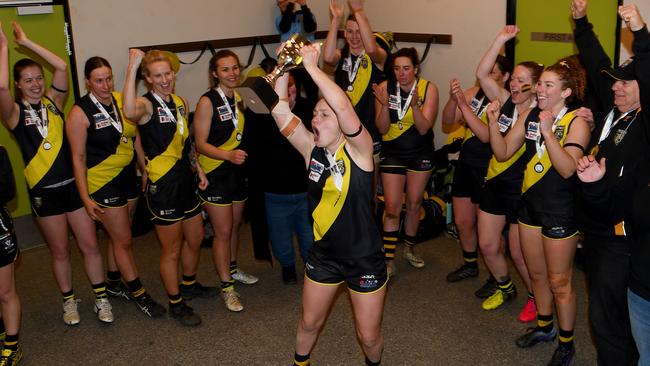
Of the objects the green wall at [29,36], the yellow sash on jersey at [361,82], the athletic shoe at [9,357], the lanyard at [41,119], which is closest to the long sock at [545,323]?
the yellow sash on jersey at [361,82]

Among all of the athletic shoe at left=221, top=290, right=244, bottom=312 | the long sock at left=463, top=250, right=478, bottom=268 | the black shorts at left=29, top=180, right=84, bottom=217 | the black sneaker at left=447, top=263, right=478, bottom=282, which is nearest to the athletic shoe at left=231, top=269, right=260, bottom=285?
the athletic shoe at left=221, top=290, right=244, bottom=312

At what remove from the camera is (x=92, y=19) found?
5.88m

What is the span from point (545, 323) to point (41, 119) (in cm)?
319

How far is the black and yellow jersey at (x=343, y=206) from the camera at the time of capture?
306 cm

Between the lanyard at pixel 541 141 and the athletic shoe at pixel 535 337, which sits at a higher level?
the lanyard at pixel 541 141

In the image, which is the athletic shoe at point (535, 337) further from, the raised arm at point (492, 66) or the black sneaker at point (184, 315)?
the black sneaker at point (184, 315)

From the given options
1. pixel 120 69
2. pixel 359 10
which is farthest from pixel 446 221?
pixel 120 69

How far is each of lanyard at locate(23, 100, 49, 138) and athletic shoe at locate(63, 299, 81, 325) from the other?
111cm

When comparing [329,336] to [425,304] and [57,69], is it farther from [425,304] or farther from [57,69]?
[57,69]

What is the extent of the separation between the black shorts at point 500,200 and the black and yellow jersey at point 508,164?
0.12 feet

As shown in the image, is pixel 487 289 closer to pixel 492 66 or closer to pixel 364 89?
pixel 492 66

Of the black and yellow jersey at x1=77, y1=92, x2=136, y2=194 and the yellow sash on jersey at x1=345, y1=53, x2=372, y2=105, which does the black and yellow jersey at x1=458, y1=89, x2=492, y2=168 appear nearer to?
the yellow sash on jersey at x1=345, y1=53, x2=372, y2=105

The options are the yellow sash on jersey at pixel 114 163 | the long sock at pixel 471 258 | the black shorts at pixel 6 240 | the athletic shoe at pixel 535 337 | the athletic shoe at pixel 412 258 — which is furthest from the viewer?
the athletic shoe at pixel 412 258

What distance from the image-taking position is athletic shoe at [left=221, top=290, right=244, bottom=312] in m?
4.47
